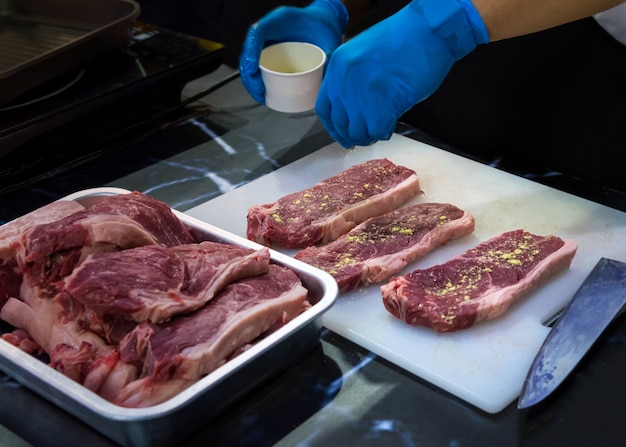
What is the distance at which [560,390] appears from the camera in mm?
1565

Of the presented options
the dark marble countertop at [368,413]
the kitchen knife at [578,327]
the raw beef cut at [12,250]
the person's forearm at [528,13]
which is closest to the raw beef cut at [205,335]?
the dark marble countertop at [368,413]

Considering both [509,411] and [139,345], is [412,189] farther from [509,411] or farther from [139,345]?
[139,345]

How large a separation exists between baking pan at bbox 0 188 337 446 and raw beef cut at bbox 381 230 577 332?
0.23 metres

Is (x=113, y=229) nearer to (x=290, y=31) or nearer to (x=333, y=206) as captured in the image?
(x=333, y=206)

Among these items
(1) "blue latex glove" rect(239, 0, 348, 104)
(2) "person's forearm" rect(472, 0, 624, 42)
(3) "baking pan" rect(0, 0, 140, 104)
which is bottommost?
(3) "baking pan" rect(0, 0, 140, 104)

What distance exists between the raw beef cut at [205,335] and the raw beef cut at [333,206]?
423 millimetres

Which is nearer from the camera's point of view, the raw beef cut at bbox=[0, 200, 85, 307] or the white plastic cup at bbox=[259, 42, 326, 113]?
the raw beef cut at bbox=[0, 200, 85, 307]

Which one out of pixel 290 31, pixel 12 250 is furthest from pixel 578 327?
pixel 290 31

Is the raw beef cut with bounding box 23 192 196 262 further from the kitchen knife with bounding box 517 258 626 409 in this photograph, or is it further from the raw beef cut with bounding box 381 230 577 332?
the kitchen knife with bounding box 517 258 626 409

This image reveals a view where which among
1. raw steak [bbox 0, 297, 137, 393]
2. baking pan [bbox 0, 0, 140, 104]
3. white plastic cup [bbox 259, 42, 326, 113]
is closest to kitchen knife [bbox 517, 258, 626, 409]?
raw steak [bbox 0, 297, 137, 393]

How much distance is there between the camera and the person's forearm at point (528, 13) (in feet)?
6.02

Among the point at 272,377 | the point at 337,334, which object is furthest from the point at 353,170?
the point at 272,377

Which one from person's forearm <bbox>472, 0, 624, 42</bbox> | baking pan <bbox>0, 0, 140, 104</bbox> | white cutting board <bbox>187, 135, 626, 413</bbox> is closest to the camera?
white cutting board <bbox>187, 135, 626, 413</bbox>

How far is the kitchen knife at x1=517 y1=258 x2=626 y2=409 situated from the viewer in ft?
4.93
